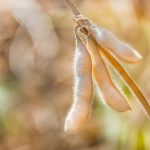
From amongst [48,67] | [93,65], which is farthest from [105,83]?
[48,67]

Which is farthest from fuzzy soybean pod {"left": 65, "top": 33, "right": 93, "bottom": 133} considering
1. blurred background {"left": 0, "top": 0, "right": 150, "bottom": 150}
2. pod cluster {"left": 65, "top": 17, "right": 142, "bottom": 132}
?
blurred background {"left": 0, "top": 0, "right": 150, "bottom": 150}

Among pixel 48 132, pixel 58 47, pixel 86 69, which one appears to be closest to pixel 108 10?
pixel 58 47

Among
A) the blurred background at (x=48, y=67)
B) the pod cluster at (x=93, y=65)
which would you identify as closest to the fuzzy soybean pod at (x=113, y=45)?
the pod cluster at (x=93, y=65)

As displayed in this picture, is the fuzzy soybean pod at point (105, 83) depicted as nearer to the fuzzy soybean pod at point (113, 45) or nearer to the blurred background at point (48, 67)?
the fuzzy soybean pod at point (113, 45)

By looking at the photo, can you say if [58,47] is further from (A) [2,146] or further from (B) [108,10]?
(A) [2,146]

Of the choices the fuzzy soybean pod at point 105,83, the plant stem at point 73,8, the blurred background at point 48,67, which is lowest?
the blurred background at point 48,67

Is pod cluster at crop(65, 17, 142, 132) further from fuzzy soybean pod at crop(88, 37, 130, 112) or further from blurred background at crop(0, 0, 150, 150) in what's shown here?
blurred background at crop(0, 0, 150, 150)

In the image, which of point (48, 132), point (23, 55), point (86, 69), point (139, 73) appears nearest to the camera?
point (86, 69)
